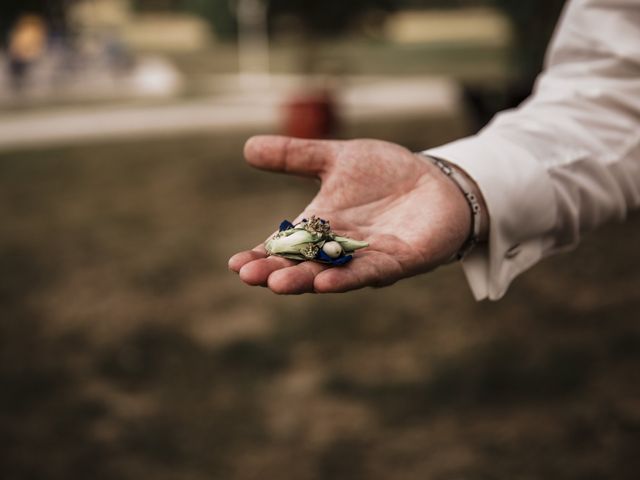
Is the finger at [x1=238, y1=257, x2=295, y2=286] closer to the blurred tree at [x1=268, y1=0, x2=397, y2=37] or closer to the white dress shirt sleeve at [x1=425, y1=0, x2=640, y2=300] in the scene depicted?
the white dress shirt sleeve at [x1=425, y1=0, x2=640, y2=300]

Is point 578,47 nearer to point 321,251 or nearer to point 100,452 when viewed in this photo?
point 321,251

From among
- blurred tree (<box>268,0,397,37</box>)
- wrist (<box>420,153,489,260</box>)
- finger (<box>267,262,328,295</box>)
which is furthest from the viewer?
blurred tree (<box>268,0,397,37</box>)

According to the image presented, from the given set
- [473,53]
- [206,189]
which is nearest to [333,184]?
[206,189]

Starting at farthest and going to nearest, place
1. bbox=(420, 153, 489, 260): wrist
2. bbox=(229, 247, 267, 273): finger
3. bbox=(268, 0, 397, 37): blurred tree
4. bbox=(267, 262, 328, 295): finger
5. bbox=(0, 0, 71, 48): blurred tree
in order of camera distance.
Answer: bbox=(0, 0, 71, 48): blurred tree → bbox=(268, 0, 397, 37): blurred tree → bbox=(420, 153, 489, 260): wrist → bbox=(229, 247, 267, 273): finger → bbox=(267, 262, 328, 295): finger

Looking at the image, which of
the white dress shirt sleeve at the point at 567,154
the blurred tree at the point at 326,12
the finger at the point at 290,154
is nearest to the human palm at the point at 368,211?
the finger at the point at 290,154

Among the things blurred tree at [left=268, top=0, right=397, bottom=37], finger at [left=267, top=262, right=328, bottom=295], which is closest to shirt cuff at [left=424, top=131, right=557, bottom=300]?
finger at [left=267, top=262, right=328, bottom=295]

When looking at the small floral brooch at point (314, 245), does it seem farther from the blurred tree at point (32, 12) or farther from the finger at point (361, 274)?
the blurred tree at point (32, 12)
